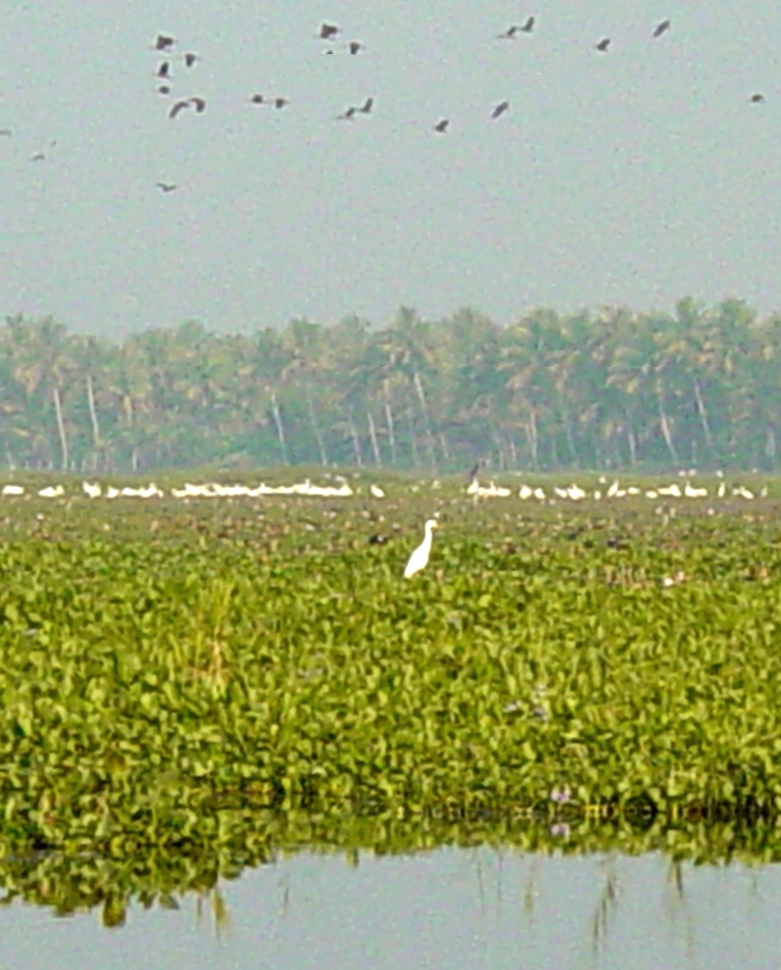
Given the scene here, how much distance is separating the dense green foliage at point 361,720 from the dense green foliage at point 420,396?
75.7 meters

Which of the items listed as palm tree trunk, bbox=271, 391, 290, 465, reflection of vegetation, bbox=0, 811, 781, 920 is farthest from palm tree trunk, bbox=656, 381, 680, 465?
reflection of vegetation, bbox=0, 811, 781, 920

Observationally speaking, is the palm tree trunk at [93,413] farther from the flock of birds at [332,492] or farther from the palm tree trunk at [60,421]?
the flock of birds at [332,492]

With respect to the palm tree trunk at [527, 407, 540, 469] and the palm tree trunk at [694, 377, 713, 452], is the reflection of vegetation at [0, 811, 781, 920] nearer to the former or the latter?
the palm tree trunk at [694, 377, 713, 452]

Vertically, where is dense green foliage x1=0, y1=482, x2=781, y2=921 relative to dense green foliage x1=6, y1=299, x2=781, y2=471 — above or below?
below

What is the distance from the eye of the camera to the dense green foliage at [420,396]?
96.1 metres

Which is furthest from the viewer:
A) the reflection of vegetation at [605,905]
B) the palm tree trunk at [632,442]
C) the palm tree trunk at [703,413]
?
the palm tree trunk at [632,442]

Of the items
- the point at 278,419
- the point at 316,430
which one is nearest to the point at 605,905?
the point at 278,419

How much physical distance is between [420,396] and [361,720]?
291ft

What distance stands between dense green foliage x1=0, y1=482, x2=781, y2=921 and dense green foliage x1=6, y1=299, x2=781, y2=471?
75750 millimetres

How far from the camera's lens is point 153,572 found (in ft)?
80.5

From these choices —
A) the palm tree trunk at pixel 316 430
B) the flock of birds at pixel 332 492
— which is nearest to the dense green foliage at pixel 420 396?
the palm tree trunk at pixel 316 430

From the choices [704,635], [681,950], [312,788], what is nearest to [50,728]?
[312,788]

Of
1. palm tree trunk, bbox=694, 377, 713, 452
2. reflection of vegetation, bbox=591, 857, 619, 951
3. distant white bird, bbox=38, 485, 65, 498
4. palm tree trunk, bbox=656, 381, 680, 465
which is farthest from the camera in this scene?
palm tree trunk, bbox=656, 381, 680, 465

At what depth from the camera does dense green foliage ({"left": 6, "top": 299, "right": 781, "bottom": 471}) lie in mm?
96062
